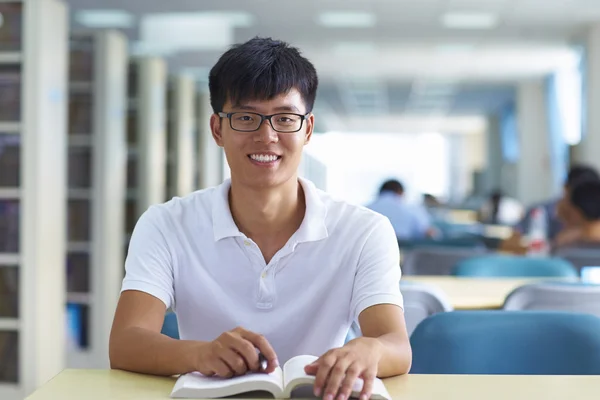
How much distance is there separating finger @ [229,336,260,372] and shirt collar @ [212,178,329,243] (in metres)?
0.46

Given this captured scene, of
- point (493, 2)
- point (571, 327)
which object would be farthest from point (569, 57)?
point (571, 327)

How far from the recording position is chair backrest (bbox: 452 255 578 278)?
411 cm

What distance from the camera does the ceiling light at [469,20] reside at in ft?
29.3

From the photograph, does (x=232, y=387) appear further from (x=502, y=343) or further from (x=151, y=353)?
(x=502, y=343)

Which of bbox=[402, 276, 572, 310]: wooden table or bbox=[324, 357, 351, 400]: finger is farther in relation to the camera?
bbox=[402, 276, 572, 310]: wooden table

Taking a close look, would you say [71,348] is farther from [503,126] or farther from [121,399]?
[503,126]

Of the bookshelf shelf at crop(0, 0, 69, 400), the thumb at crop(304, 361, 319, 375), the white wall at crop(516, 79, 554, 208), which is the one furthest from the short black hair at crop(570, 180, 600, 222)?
the white wall at crop(516, 79, 554, 208)

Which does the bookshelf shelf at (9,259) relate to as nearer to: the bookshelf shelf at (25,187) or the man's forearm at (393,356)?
the bookshelf shelf at (25,187)

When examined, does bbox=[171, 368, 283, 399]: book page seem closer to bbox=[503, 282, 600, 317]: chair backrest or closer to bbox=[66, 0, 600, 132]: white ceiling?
bbox=[503, 282, 600, 317]: chair backrest

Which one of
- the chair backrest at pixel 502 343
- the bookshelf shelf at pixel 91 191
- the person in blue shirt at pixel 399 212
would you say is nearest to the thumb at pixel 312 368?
the chair backrest at pixel 502 343

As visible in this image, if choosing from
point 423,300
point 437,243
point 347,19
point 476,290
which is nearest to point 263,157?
point 423,300

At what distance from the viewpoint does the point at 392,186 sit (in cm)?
757

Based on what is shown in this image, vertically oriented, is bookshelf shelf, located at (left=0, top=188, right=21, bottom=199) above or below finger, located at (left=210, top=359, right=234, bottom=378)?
below

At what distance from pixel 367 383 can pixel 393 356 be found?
0.19 metres
